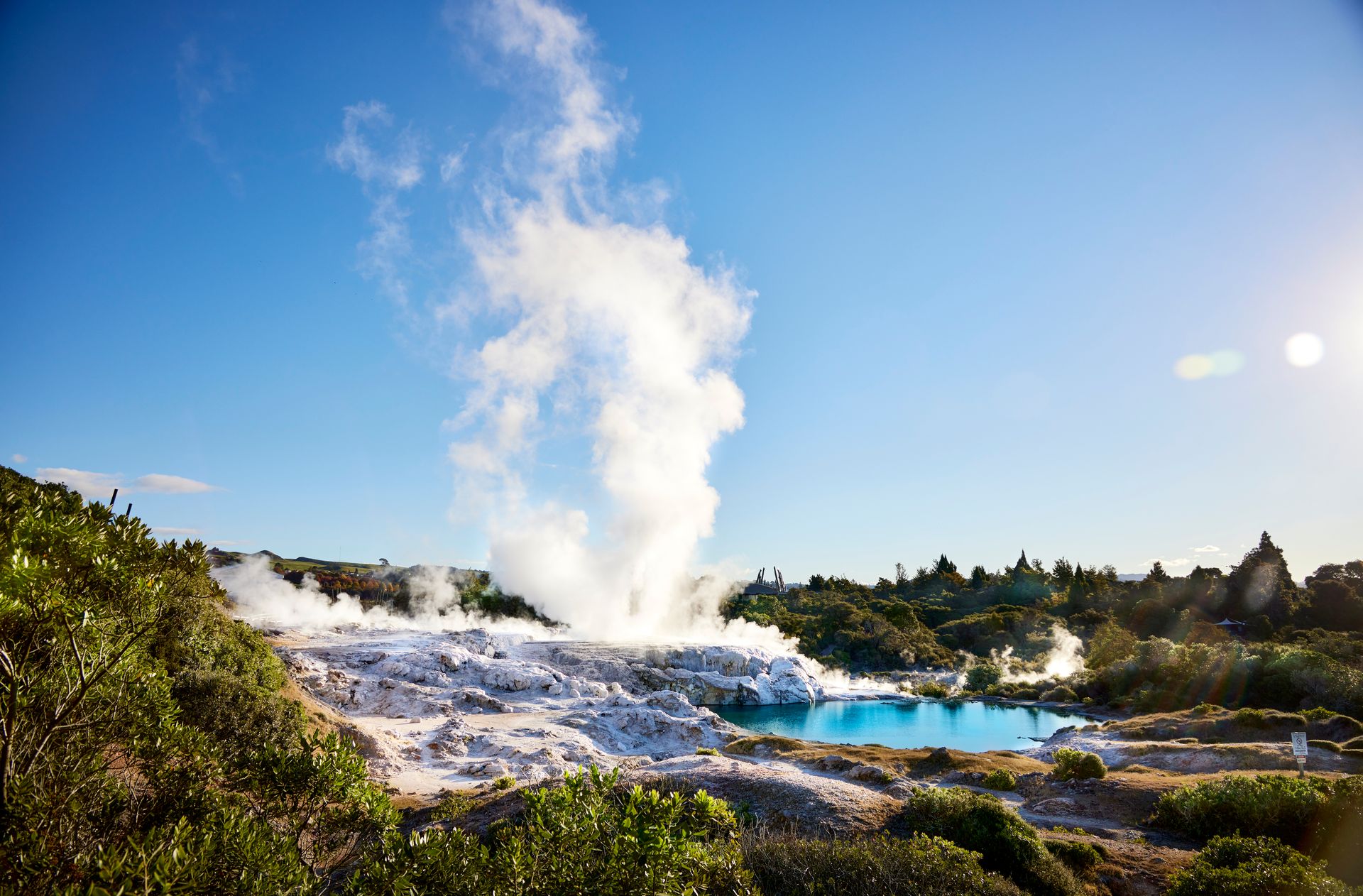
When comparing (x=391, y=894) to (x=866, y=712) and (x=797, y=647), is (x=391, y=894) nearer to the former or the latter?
(x=866, y=712)

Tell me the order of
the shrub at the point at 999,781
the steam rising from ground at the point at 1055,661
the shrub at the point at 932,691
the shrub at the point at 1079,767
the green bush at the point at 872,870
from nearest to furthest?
the green bush at the point at 872,870
the shrub at the point at 999,781
the shrub at the point at 1079,767
the shrub at the point at 932,691
the steam rising from ground at the point at 1055,661

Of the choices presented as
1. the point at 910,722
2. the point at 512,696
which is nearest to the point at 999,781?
the point at 910,722

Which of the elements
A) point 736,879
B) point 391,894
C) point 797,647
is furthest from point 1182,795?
point 797,647

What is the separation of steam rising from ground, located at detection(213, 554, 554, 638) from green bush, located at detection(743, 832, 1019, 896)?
4465 centimetres

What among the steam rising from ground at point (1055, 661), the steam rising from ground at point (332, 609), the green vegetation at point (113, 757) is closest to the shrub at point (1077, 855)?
the green vegetation at point (113, 757)

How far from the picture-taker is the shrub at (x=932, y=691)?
2024 inches

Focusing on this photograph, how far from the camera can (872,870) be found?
8.57 m

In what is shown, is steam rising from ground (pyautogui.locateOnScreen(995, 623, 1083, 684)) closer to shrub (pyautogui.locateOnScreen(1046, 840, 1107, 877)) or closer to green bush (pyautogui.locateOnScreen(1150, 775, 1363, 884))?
green bush (pyautogui.locateOnScreen(1150, 775, 1363, 884))

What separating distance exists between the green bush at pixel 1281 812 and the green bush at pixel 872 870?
8064 millimetres

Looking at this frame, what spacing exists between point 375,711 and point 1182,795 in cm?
3176

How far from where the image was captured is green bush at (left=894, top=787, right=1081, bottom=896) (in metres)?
10.4

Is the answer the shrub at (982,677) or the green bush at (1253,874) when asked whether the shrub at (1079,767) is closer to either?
the green bush at (1253,874)

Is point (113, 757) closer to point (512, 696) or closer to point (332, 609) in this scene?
point (512, 696)

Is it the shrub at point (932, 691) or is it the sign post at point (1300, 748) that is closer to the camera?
the sign post at point (1300, 748)
